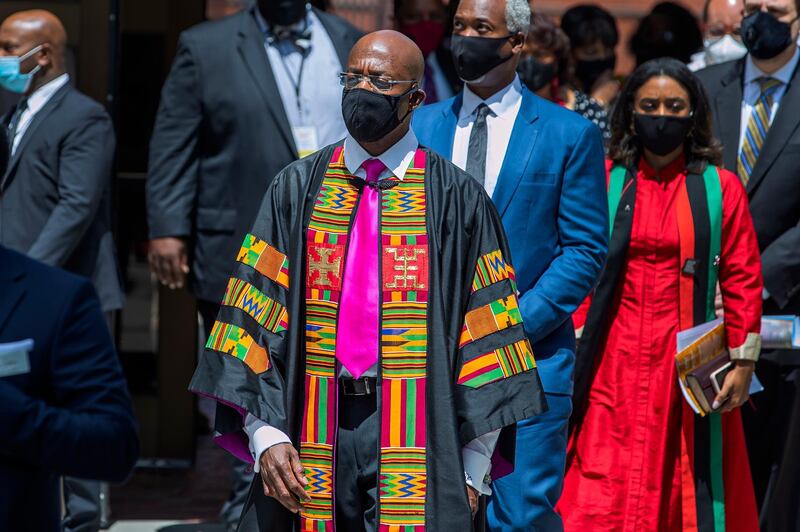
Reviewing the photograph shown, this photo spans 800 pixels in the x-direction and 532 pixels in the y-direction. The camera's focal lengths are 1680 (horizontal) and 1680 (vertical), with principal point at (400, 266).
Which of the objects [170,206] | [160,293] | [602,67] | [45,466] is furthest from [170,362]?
[45,466]

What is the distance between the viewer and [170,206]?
22.7 feet

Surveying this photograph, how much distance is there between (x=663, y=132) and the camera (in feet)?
21.3

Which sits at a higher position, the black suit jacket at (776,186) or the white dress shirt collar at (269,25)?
the white dress shirt collar at (269,25)

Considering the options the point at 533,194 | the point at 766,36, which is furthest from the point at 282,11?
the point at 766,36

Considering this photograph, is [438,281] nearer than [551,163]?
Yes

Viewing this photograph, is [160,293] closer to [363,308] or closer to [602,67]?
[602,67]

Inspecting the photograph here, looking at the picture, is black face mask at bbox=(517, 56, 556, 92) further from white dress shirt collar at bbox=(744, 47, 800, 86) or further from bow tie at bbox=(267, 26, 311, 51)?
bow tie at bbox=(267, 26, 311, 51)

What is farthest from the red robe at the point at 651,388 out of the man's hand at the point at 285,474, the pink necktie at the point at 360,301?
the man's hand at the point at 285,474

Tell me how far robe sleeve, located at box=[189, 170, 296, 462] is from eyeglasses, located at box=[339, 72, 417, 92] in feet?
1.09

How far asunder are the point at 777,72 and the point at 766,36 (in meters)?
0.17

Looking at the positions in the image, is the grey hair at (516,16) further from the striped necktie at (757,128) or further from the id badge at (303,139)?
the striped necktie at (757,128)

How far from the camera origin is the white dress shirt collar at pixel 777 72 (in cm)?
731

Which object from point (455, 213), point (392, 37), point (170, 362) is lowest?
point (170, 362)

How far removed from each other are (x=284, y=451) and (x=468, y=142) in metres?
1.70
